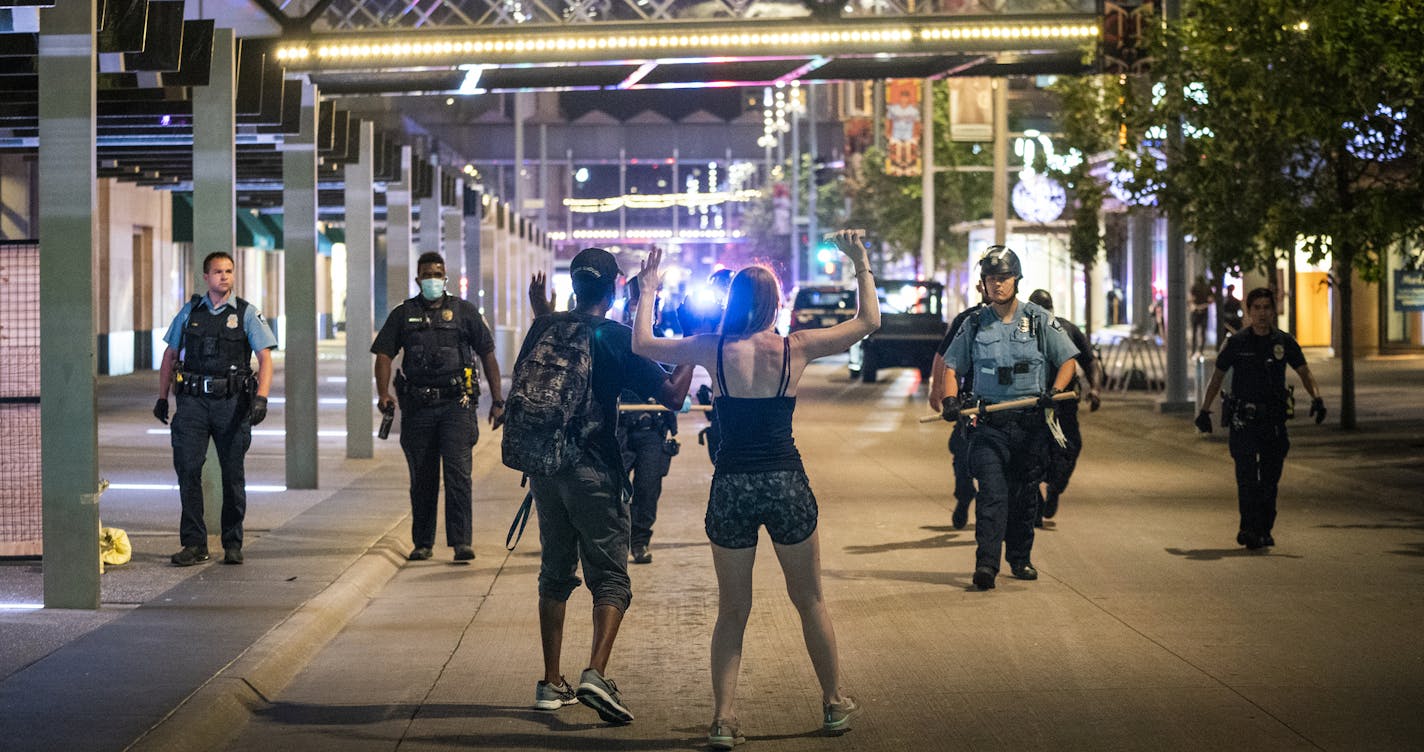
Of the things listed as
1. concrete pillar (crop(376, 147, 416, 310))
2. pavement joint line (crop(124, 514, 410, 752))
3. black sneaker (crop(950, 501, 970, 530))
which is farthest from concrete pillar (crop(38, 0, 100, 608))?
concrete pillar (crop(376, 147, 416, 310))

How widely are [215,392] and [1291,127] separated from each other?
13.2 m

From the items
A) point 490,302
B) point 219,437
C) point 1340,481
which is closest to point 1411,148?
point 1340,481

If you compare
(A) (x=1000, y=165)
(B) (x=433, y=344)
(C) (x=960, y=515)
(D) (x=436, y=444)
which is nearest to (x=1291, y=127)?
(C) (x=960, y=515)

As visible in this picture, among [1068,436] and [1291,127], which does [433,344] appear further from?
[1291,127]

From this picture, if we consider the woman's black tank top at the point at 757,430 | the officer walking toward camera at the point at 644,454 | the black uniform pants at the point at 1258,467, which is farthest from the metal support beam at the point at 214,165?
the woman's black tank top at the point at 757,430

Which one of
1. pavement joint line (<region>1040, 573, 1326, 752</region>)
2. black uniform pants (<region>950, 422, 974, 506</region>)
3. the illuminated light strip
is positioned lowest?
pavement joint line (<region>1040, 573, 1326, 752</region>)

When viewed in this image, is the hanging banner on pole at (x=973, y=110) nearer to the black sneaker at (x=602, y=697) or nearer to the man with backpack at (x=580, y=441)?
the man with backpack at (x=580, y=441)

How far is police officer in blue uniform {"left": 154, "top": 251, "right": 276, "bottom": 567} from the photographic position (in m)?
12.1

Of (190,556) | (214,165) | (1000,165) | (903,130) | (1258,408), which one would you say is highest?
(903,130)

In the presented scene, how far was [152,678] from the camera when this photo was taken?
8352mm

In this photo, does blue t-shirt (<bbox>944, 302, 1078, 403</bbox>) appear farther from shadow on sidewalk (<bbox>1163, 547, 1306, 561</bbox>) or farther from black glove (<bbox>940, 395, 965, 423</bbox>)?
shadow on sidewalk (<bbox>1163, 547, 1306, 561</bbox>)

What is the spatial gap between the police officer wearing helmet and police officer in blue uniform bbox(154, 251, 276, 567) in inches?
170

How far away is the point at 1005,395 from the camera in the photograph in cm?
1174

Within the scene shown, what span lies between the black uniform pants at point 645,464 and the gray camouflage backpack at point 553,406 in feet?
15.5
